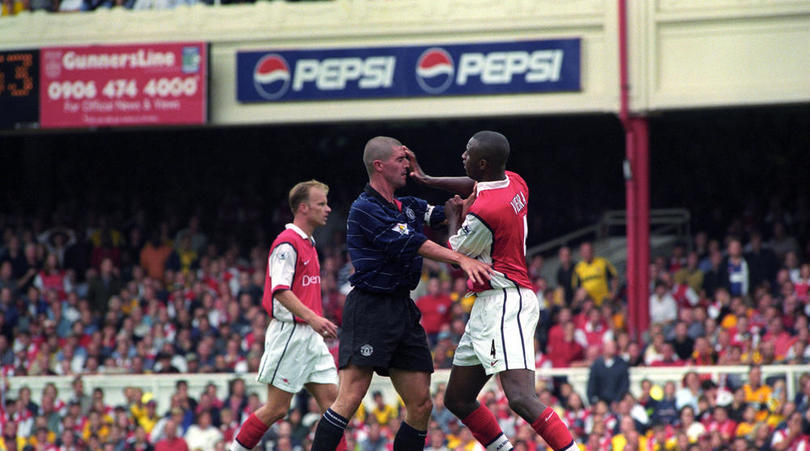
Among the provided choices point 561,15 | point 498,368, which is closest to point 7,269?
point 561,15

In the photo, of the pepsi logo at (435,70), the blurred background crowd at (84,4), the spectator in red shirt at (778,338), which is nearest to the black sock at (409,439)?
the spectator in red shirt at (778,338)

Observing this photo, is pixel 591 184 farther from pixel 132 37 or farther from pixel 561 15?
pixel 132 37

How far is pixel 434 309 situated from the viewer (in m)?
16.3

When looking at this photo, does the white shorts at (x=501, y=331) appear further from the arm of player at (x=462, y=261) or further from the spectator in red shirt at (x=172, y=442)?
the spectator in red shirt at (x=172, y=442)

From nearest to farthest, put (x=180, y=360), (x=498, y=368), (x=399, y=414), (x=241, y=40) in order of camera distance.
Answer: (x=498, y=368) → (x=399, y=414) → (x=180, y=360) → (x=241, y=40)

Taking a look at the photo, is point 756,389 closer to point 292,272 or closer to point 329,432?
point 292,272

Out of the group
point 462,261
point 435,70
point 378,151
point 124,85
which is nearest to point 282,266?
point 378,151

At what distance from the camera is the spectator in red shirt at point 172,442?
14.4m

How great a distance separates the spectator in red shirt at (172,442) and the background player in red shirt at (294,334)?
6155mm

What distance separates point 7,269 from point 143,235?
2136 mm

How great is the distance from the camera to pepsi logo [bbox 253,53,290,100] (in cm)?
1775

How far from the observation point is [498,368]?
7.24 meters

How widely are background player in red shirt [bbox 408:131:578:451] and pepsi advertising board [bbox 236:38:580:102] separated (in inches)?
377

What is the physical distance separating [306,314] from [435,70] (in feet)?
32.0
